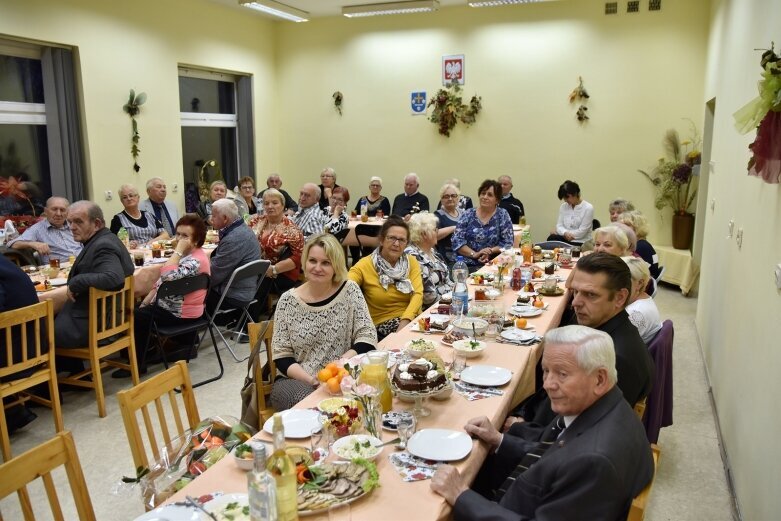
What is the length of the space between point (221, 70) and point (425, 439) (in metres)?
7.94

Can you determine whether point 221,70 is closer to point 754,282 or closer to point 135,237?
point 135,237

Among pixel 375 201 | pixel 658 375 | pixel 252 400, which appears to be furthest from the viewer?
pixel 375 201

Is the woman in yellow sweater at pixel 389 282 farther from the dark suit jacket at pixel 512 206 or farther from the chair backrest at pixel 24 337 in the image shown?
the dark suit jacket at pixel 512 206

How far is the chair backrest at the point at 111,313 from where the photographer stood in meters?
3.85

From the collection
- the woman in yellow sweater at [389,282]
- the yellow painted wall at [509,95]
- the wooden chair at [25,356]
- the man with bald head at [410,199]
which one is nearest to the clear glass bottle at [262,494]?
the woman in yellow sweater at [389,282]

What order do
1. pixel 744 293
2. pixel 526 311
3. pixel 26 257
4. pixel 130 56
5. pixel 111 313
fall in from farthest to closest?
pixel 130 56 < pixel 26 257 < pixel 111 313 < pixel 526 311 < pixel 744 293

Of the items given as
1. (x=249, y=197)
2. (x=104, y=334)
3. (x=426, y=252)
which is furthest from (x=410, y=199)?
(x=104, y=334)

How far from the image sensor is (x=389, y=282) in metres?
3.78

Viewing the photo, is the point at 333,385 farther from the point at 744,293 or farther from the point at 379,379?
the point at 744,293

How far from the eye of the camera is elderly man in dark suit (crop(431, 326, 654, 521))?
1.56 meters

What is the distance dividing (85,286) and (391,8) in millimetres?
5938

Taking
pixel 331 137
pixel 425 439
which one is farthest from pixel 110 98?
pixel 425 439

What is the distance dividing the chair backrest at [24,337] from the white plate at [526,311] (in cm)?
269

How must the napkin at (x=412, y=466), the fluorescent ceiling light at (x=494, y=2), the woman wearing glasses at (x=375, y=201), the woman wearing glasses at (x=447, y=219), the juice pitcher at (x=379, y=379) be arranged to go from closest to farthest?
the napkin at (x=412, y=466)
the juice pitcher at (x=379, y=379)
the woman wearing glasses at (x=447, y=219)
the fluorescent ceiling light at (x=494, y=2)
the woman wearing glasses at (x=375, y=201)
